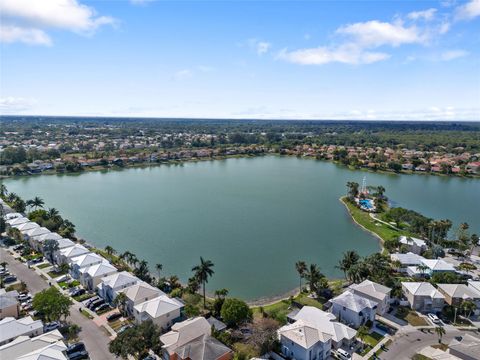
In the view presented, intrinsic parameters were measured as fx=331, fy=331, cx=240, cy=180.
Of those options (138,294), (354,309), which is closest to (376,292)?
(354,309)

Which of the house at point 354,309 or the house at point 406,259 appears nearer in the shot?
the house at point 354,309

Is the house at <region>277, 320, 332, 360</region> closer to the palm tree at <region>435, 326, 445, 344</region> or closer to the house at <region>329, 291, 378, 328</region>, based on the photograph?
the house at <region>329, 291, 378, 328</region>

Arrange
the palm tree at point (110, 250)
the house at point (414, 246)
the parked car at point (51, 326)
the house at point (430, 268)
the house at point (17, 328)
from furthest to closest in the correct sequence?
the house at point (414, 246)
the palm tree at point (110, 250)
the house at point (430, 268)
the parked car at point (51, 326)
the house at point (17, 328)

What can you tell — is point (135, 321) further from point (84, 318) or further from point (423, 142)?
point (423, 142)

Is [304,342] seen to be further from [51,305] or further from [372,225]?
[372,225]

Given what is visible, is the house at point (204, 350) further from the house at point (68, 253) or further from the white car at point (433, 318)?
the house at point (68, 253)

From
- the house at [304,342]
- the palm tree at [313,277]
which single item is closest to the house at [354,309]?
the palm tree at [313,277]
